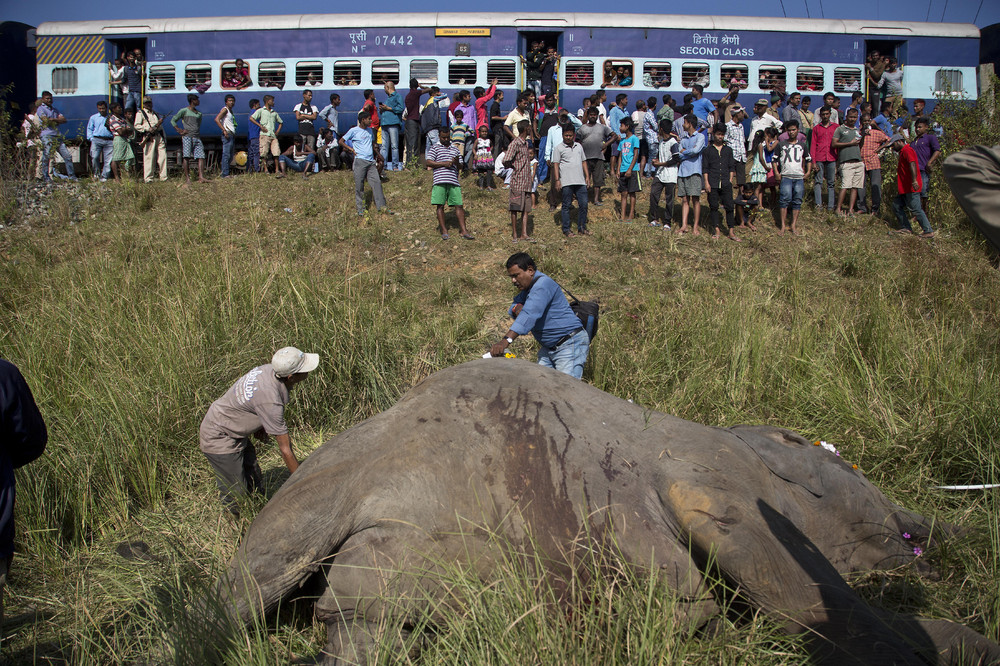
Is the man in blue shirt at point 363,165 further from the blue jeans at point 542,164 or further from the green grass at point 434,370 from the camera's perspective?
the blue jeans at point 542,164

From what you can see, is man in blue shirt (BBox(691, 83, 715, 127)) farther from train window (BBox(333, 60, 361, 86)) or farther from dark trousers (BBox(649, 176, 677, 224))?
train window (BBox(333, 60, 361, 86))

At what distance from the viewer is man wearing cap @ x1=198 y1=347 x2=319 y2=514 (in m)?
4.46

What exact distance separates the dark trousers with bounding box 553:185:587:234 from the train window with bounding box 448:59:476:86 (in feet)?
25.0

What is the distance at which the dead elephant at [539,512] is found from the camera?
9.95 feet

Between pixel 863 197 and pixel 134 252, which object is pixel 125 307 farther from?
pixel 863 197

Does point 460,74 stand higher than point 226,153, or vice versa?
point 460,74

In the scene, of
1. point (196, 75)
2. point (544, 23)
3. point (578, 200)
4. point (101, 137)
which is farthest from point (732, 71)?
point (101, 137)

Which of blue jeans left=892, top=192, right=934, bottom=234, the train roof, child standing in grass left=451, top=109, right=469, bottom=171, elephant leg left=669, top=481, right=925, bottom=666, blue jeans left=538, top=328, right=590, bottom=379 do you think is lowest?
elephant leg left=669, top=481, right=925, bottom=666

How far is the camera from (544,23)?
17.8 meters

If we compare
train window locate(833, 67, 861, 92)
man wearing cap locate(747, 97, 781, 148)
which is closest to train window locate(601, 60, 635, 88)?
man wearing cap locate(747, 97, 781, 148)

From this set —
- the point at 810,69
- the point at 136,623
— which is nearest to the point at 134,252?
the point at 136,623

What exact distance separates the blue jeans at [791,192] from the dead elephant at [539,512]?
9.99 meters

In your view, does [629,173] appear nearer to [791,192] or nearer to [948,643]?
[791,192]

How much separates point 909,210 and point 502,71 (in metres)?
9.99
